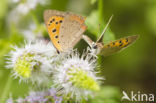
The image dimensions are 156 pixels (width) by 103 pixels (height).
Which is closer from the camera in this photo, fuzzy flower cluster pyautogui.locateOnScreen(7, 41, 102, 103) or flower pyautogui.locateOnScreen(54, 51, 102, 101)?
flower pyautogui.locateOnScreen(54, 51, 102, 101)

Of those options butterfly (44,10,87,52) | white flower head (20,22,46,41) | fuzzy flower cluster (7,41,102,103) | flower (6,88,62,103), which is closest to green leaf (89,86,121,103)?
fuzzy flower cluster (7,41,102,103)

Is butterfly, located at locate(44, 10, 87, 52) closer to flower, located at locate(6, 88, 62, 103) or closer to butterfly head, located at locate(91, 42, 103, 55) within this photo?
butterfly head, located at locate(91, 42, 103, 55)

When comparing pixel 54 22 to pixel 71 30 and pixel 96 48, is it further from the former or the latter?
pixel 96 48

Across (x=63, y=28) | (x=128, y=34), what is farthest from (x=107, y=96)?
(x=128, y=34)

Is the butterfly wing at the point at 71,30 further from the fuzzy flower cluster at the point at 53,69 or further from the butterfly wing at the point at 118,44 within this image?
the butterfly wing at the point at 118,44

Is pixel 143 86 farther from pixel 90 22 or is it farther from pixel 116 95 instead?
pixel 90 22

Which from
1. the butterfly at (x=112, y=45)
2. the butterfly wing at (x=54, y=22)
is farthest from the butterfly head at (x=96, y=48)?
the butterfly wing at (x=54, y=22)

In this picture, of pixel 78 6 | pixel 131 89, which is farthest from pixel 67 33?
pixel 78 6
